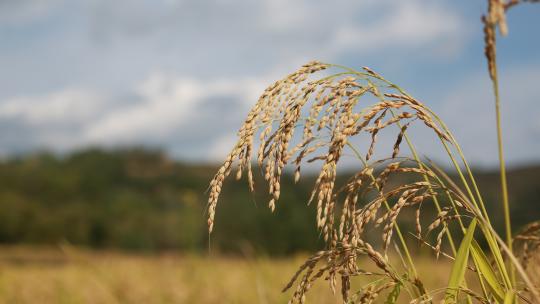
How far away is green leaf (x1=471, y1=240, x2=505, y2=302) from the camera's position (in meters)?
1.46

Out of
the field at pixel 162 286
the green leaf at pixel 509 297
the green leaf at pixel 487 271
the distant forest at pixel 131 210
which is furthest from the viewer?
the distant forest at pixel 131 210

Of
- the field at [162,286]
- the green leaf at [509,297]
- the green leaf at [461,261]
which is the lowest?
the field at [162,286]

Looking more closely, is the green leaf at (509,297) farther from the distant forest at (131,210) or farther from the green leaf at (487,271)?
the distant forest at (131,210)

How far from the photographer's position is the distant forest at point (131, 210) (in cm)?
1386

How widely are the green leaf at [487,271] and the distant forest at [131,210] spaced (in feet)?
35.5

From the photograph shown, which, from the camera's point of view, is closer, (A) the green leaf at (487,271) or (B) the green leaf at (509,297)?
(B) the green leaf at (509,297)

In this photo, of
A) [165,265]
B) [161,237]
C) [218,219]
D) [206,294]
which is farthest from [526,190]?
[206,294]

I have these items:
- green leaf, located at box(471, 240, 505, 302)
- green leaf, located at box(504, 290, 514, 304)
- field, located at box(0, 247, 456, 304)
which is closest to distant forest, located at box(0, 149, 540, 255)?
field, located at box(0, 247, 456, 304)

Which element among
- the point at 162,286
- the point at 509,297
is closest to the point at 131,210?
the point at 162,286

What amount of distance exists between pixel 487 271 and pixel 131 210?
13.9 m

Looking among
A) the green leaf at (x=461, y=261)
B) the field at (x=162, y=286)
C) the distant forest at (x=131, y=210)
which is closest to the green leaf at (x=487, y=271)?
the green leaf at (x=461, y=261)

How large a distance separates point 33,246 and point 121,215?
2159 mm

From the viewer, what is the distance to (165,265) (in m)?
8.45

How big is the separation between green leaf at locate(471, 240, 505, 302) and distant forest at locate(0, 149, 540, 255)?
1083 centimetres
